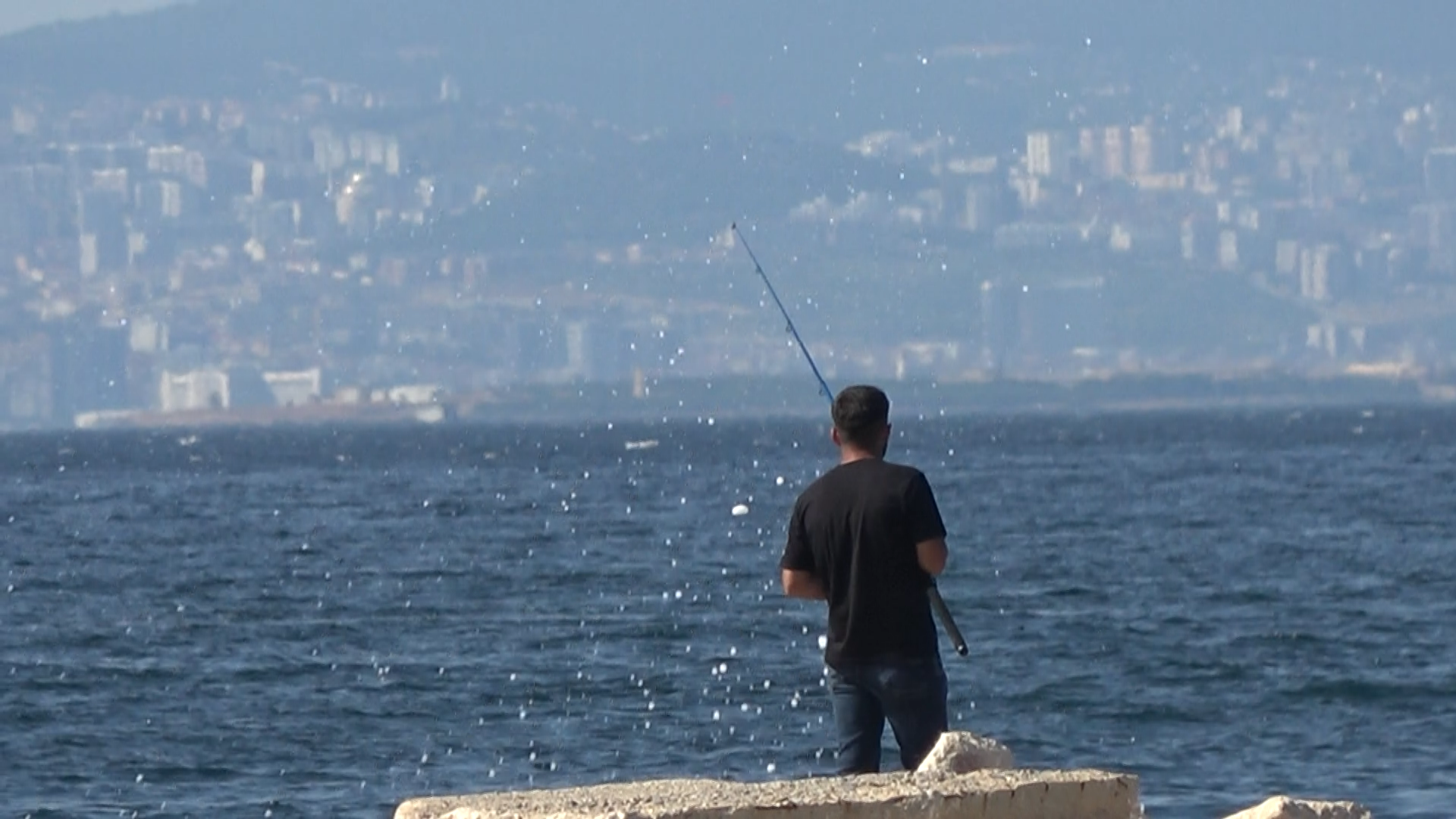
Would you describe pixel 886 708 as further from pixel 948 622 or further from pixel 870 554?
pixel 948 622

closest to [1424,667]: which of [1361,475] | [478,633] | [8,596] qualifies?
[478,633]

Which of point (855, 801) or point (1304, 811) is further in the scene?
point (1304, 811)

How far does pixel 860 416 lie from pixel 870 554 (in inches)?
15.7

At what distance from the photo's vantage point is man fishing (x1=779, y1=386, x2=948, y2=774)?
307 inches

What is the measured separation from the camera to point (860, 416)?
7.95m

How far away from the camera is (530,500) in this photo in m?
62.3

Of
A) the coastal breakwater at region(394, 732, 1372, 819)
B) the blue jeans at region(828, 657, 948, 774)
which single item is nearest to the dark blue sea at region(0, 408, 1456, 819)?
the blue jeans at region(828, 657, 948, 774)

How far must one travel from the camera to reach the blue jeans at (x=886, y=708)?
26.2ft

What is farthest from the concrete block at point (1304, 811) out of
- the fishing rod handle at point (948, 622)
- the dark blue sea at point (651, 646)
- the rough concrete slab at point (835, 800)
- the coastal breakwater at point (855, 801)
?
the dark blue sea at point (651, 646)

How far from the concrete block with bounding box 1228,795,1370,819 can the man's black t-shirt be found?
1191 mm

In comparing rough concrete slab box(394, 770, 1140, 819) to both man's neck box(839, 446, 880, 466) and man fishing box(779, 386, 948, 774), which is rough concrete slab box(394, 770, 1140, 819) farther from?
man's neck box(839, 446, 880, 466)

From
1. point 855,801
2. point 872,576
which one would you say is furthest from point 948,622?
point 855,801

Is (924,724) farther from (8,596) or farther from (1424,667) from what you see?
→ (8,596)

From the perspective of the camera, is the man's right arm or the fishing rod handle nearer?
the man's right arm
